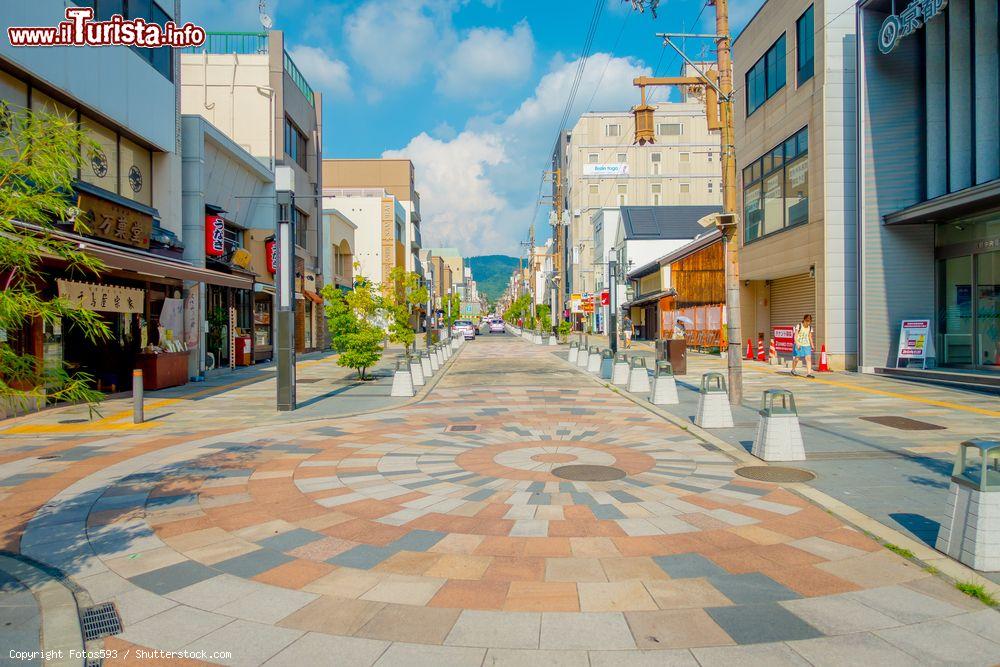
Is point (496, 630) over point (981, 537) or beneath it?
beneath

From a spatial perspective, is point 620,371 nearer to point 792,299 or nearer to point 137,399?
point 792,299

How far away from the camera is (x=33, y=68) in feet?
44.8

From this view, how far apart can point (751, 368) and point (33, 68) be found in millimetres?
23882

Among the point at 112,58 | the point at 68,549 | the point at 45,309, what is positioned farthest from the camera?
the point at 112,58

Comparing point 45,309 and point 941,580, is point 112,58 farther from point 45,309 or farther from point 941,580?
point 941,580

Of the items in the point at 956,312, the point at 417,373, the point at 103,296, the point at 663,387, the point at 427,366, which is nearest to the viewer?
the point at 663,387

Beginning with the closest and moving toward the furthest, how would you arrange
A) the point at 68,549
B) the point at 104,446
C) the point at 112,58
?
the point at 68,549
the point at 104,446
the point at 112,58

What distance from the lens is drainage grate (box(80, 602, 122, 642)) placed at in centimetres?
389

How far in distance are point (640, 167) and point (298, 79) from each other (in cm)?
6080

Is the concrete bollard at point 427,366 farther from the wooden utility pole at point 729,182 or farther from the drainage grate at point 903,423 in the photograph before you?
the drainage grate at point 903,423

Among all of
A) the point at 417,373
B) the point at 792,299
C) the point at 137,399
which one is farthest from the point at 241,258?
the point at 792,299

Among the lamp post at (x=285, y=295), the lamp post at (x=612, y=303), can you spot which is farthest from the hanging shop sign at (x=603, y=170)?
the lamp post at (x=285, y=295)

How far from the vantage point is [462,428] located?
454 inches

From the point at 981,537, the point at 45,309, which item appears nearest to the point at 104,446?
the point at 45,309
